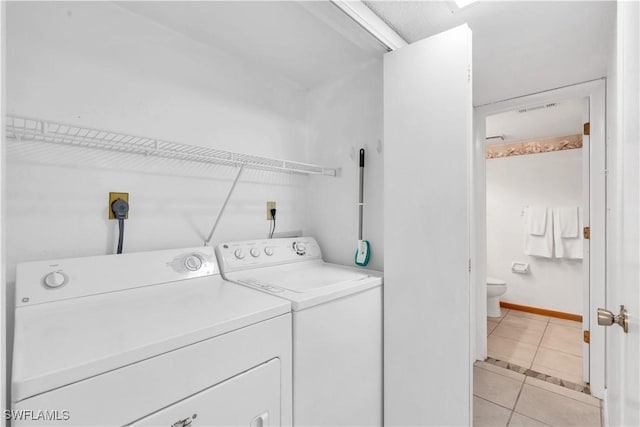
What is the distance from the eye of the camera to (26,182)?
1.21 metres

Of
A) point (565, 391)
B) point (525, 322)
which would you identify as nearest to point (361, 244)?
point (565, 391)

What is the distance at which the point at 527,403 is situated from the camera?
207 cm

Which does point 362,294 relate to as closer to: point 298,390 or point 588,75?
point 298,390

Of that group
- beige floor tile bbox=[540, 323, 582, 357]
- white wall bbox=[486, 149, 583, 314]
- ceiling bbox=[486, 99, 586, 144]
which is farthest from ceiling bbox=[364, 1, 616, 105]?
beige floor tile bbox=[540, 323, 582, 357]

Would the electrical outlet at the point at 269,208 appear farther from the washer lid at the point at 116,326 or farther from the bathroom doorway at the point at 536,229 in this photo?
the bathroom doorway at the point at 536,229

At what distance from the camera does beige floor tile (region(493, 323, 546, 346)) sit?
10.2ft

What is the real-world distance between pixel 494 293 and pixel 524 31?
301cm

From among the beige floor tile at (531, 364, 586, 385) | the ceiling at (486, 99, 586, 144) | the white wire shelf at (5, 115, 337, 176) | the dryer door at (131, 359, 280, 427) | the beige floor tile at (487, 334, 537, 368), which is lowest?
the beige floor tile at (487, 334, 537, 368)

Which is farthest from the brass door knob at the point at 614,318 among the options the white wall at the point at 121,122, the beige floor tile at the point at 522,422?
the white wall at the point at 121,122

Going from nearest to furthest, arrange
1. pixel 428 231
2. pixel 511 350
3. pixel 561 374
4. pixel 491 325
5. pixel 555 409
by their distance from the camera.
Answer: pixel 428 231, pixel 555 409, pixel 561 374, pixel 511 350, pixel 491 325

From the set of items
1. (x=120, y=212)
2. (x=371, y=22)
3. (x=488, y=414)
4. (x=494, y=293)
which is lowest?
(x=488, y=414)

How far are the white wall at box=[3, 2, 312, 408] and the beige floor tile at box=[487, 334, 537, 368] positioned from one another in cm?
252

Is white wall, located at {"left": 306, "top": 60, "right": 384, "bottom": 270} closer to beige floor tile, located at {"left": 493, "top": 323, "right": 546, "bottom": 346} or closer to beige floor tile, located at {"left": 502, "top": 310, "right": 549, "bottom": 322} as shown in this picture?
beige floor tile, located at {"left": 493, "top": 323, "right": 546, "bottom": 346}

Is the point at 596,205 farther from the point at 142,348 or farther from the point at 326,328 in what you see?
the point at 142,348
